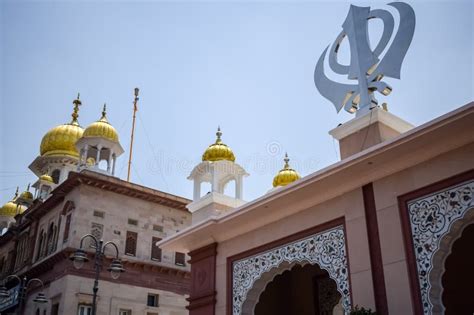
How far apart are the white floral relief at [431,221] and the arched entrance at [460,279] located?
2234 mm

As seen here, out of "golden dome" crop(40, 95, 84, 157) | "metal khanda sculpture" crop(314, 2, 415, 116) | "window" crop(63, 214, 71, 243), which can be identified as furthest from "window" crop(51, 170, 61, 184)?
"metal khanda sculpture" crop(314, 2, 415, 116)

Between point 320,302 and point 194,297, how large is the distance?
119 inches

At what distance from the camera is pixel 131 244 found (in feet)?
71.2

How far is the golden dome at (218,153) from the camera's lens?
556 inches

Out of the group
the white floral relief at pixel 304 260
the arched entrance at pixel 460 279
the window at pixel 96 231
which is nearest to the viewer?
the white floral relief at pixel 304 260

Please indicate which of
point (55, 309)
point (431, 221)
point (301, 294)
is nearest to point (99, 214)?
point (55, 309)

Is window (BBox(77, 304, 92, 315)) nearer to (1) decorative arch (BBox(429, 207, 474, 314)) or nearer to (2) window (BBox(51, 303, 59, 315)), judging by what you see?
(2) window (BBox(51, 303, 59, 315))

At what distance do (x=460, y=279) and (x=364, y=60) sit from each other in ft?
15.2

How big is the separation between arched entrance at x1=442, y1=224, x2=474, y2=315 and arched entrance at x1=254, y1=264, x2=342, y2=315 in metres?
2.97

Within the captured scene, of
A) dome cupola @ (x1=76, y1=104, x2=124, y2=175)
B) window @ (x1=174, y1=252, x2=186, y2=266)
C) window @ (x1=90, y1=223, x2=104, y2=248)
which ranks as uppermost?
dome cupola @ (x1=76, y1=104, x2=124, y2=175)

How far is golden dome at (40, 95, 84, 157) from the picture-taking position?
30.9 metres

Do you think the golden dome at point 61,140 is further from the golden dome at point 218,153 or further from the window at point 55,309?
the golden dome at point 218,153

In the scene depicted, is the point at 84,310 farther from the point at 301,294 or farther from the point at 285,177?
the point at 301,294

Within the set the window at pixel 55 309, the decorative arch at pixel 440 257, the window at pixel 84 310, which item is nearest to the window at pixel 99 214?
the window at pixel 84 310
